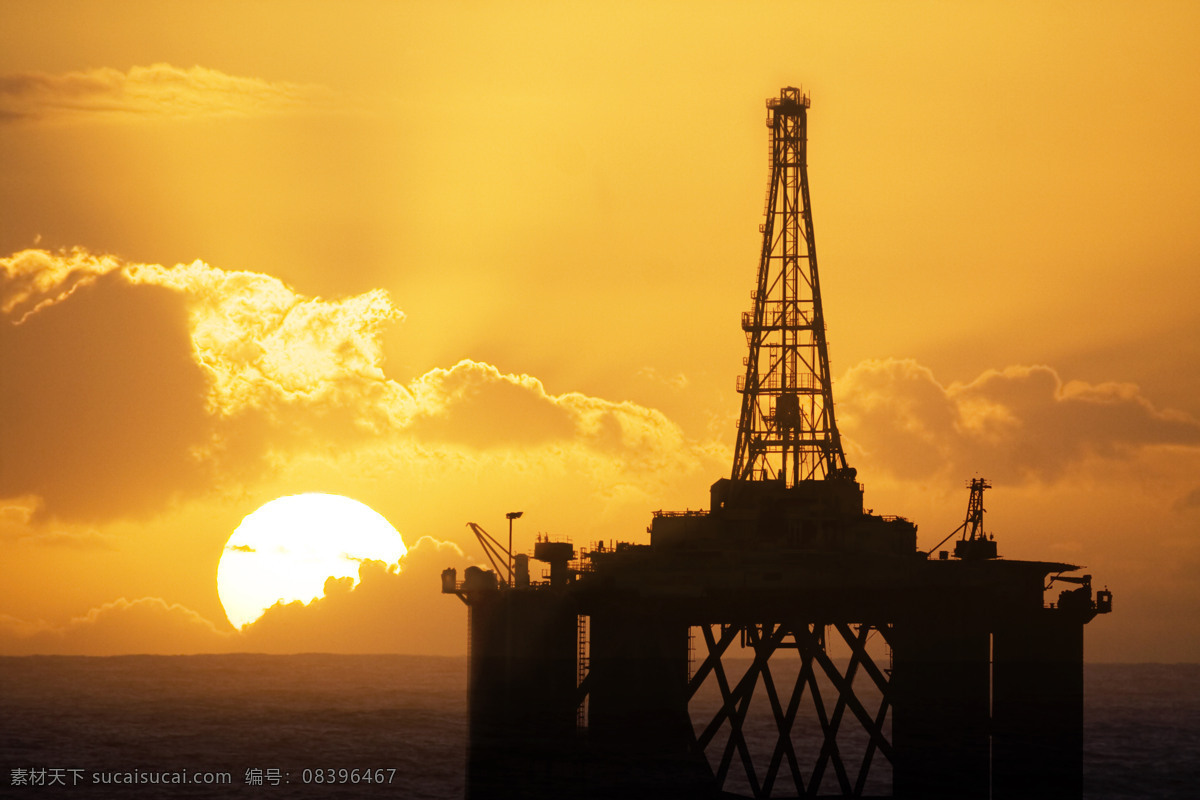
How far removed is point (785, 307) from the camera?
81188mm

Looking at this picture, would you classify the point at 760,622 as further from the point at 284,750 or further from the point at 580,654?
the point at 284,750

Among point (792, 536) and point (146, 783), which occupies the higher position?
point (792, 536)

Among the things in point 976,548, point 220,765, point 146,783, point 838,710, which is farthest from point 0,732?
point 976,548

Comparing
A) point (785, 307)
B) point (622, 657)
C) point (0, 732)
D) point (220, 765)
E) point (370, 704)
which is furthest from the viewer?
point (370, 704)

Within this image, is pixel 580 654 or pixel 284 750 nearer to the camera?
pixel 580 654

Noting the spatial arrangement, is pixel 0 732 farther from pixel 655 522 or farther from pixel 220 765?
pixel 655 522

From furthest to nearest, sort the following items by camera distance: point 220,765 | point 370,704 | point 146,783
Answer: point 370,704, point 220,765, point 146,783

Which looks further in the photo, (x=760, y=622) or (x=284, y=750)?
(x=284, y=750)

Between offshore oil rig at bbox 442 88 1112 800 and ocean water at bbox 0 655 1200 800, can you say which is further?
ocean water at bbox 0 655 1200 800

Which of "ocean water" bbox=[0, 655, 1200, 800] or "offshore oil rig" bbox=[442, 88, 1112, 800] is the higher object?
"offshore oil rig" bbox=[442, 88, 1112, 800]

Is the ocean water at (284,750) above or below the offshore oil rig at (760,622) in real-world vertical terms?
below

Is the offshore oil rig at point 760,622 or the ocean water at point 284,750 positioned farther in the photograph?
the ocean water at point 284,750

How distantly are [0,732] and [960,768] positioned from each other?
93.3 metres

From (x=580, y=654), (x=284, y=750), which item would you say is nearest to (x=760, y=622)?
(x=580, y=654)
